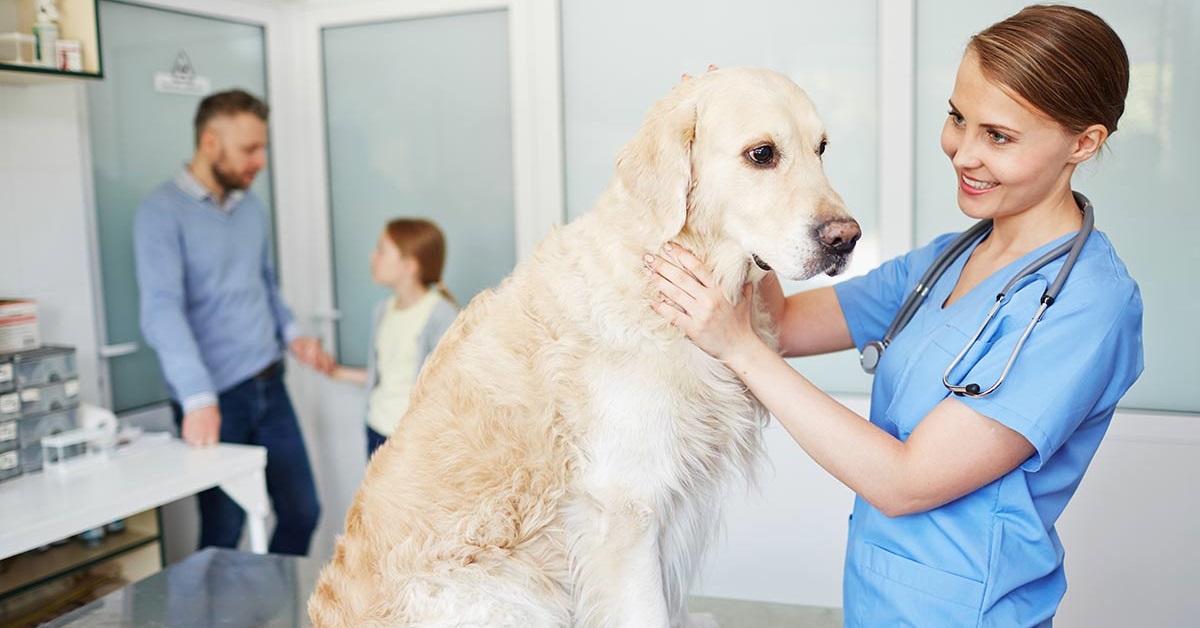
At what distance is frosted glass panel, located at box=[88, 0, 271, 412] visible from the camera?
10.8 ft

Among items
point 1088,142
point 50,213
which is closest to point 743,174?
point 1088,142

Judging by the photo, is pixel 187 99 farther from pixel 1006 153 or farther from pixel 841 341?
pixel 1006 153

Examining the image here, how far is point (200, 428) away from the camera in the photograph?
2.95 meters

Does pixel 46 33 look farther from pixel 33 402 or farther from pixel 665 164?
pixel 665 164

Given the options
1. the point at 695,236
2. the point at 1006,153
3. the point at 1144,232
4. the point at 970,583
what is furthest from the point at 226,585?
the point at 1144,232

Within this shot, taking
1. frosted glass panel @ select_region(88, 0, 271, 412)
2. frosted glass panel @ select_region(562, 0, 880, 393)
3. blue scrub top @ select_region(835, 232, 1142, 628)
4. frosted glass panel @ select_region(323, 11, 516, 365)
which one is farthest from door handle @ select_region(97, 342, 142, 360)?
blue scrub top @ select_region(835, 232, 1142, 628)

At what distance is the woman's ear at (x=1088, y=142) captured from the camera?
1.34 m

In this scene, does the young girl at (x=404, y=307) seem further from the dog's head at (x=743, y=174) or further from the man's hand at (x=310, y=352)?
the dog's head at (x=743, y=174)

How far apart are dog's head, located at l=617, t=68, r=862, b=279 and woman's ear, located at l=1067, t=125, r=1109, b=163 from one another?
35cm

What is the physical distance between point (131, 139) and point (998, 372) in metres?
3.20

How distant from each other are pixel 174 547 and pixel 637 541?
289 cm

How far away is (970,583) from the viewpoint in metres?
1.33

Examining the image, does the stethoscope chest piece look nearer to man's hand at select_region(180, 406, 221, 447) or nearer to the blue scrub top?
the blue scrub top

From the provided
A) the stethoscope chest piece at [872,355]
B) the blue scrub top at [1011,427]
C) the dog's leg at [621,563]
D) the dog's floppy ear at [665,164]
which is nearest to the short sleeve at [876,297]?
the stethoscope chest piece at [872,355]
